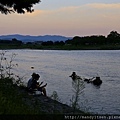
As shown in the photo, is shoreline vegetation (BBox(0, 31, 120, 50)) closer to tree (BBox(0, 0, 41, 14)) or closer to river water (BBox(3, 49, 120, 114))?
river water (BBox(3, 49, 120, 114))

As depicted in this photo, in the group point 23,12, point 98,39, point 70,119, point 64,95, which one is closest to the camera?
point 70,119

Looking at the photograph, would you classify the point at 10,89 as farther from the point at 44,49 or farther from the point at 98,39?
the point at 44,49

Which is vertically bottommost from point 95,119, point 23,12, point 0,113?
point 95,119

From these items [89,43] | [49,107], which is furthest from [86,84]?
[89,43]

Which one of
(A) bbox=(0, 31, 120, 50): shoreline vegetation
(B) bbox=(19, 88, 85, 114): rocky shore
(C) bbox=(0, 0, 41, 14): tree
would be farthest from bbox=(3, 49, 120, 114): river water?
(A) bbox=(0, 31, 120, 50): shoreline vegetation

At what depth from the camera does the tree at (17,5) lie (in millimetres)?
10023

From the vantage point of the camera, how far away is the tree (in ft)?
32.9

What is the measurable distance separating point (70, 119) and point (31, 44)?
16755 centimetres

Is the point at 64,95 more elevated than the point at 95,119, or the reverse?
the point at 95,119

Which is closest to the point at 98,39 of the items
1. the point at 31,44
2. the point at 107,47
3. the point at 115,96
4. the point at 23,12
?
the point at 107,47

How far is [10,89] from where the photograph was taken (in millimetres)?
9781

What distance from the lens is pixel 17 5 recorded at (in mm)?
10320

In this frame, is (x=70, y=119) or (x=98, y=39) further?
(x=98, y=39)

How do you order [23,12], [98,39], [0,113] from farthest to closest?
[98,39], [23,12], [0,113]
